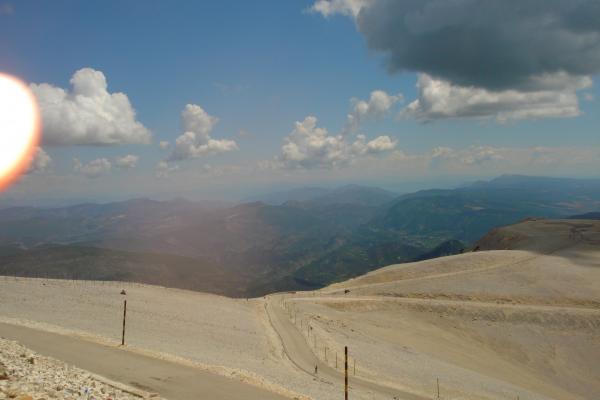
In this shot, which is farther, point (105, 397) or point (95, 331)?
point (95, 331)

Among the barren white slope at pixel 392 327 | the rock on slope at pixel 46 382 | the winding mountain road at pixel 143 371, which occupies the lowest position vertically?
the barren white slope at pixel 392 327

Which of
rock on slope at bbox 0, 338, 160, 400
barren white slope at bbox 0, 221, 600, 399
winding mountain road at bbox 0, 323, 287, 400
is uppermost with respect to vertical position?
rock on slope at bbox 0, 338, 160, 400

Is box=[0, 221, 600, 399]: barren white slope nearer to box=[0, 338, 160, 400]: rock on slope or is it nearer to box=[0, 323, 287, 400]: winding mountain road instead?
box=[0, 323, 287, 400]: winding mountain road

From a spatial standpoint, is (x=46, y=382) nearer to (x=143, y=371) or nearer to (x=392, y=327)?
(x=143, y=371)

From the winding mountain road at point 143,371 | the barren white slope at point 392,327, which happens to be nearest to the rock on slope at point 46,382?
the winding mountain road at point 143,371

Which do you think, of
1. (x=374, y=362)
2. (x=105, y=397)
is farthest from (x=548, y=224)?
(x=105, y=397)

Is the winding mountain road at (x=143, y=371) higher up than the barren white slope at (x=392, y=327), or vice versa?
the winding mountain road at (x=143, y=371)

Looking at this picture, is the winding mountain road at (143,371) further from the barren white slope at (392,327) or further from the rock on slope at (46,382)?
the barren white slope at (392,327)

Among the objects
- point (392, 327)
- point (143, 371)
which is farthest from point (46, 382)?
point (392, 327)

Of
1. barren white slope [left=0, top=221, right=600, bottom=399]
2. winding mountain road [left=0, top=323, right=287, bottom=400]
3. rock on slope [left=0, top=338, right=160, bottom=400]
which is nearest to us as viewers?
rock on slope [left=0, top=338, right=160, bottom=400]

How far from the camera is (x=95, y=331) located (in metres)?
34.9

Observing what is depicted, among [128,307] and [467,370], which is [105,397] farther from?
[467,370]

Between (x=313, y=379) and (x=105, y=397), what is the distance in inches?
790

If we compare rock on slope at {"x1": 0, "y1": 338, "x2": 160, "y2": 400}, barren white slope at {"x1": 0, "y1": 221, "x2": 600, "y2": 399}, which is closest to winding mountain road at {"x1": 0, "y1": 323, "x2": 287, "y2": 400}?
rock on slope at {"x1": 0, "y1": 338, "x2": 160, "y2": 400}
